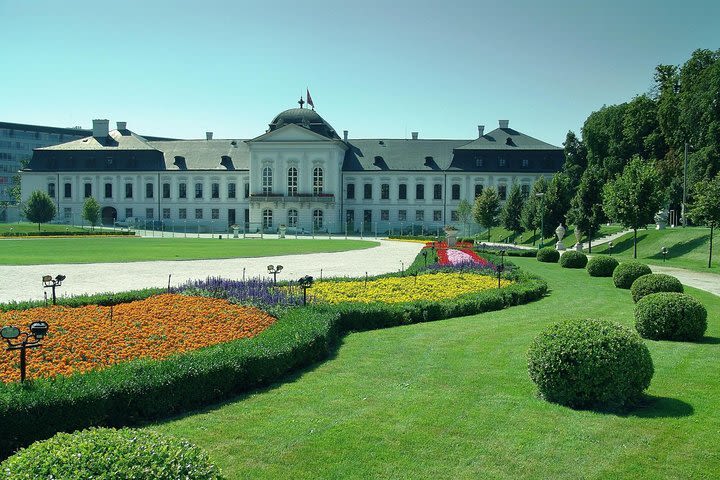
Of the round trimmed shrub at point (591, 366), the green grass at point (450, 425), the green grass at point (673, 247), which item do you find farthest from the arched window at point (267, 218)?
the round trimmed shrub at point (591, 366)

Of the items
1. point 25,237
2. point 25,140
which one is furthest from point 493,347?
point 25,140

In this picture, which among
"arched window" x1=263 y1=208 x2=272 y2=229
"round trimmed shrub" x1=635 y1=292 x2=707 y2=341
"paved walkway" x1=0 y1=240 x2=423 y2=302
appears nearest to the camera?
"round trimmed shrub" x1=635 y1=292 x2=707 y2=341

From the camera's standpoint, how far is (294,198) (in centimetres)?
7288

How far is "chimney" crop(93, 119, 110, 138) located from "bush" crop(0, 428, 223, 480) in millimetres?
83435

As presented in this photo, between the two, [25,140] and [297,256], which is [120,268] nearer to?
[297,256]

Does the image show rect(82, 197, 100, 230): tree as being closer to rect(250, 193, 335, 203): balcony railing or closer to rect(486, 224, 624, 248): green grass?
rect(250, 193, 335, 203): balcony railing

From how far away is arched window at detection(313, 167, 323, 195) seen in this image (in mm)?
73625

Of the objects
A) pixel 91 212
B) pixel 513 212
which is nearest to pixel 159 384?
pixel 513 212

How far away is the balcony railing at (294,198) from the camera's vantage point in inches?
2857

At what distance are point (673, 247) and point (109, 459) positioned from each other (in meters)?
38.3

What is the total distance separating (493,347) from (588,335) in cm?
345

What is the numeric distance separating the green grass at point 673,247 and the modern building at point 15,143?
119151 millimetres

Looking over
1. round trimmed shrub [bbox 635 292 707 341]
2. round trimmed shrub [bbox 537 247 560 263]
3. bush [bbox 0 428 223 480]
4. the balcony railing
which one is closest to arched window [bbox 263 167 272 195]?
the balcony railing

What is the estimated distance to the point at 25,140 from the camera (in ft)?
428
